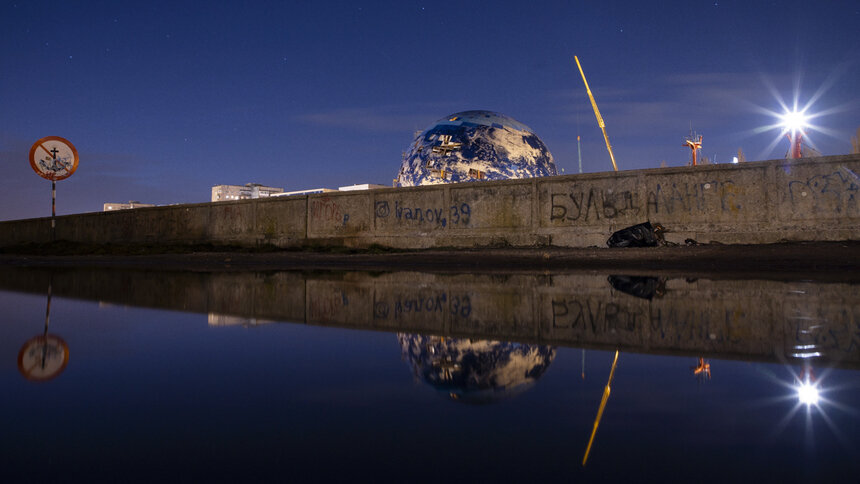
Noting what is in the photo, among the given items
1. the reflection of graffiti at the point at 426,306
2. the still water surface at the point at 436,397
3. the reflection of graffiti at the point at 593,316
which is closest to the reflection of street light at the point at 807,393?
the still water surface at the point at 436,397

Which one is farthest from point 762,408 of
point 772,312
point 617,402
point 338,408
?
point 772,312

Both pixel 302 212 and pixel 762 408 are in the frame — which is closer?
pixel 762 408

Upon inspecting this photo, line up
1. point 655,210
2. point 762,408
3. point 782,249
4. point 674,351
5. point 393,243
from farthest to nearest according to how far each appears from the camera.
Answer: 1. point 393,243
2. point 655,210
3. point 782,249
4. point 674,351
5. point 762,408

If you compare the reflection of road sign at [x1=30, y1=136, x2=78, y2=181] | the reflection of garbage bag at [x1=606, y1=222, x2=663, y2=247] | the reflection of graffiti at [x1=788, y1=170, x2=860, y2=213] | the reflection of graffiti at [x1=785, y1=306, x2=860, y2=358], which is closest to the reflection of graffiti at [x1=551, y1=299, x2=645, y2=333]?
the reflection of graffiti at [x1=785, y1=306, x2=860, y2=358]

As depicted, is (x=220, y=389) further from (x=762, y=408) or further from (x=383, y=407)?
(x=762, y=408)

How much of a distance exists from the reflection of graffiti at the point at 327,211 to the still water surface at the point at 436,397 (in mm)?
12708

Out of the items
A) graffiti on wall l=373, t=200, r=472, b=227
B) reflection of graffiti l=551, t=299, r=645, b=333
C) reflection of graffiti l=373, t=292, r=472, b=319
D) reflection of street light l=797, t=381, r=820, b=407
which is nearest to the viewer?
reflection of street light l=797, t=381, r=820, b=407

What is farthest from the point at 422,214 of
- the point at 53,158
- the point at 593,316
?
the point at 53,158

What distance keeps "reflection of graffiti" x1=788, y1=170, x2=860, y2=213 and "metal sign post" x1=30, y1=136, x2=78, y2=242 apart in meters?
22.2

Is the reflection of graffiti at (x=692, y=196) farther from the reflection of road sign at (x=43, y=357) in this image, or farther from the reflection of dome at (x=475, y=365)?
the reflection of road sign at (x=43, y=357)

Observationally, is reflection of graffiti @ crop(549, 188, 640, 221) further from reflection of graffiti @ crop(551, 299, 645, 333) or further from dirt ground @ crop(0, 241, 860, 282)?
reflection of graffiti @ crop(551, 299, 645, 333)

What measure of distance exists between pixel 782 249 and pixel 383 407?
10540mm

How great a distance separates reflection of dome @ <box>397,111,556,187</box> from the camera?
16.1 m

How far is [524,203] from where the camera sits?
13570 mm
